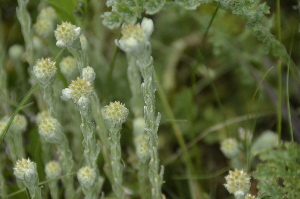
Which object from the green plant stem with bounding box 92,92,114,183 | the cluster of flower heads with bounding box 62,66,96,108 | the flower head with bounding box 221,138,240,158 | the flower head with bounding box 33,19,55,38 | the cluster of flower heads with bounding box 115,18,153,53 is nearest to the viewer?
the cluster of flower heads with bounding box 115,18,153,53

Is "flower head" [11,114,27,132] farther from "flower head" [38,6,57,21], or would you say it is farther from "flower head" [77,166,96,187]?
"flower head" [38,6,57,21]

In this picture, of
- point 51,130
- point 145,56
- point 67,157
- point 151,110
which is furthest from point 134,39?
point 67,157

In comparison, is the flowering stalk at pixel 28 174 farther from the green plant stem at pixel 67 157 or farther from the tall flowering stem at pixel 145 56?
the tall flowering stem at pixel 145 56

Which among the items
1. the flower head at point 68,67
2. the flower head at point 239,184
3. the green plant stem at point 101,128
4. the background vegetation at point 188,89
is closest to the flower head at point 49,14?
the background vegetation at point 188,89

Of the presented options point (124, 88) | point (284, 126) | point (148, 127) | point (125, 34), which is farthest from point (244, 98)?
point (125, 34)

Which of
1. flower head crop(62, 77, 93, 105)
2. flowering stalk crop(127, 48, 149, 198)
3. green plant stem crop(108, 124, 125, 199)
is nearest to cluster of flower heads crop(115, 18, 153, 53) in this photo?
flower head crop(62, 77, 93, 105)

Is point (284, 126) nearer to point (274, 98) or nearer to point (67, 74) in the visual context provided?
point (274, 98)

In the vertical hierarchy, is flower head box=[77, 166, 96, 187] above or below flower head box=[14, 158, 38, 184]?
below
